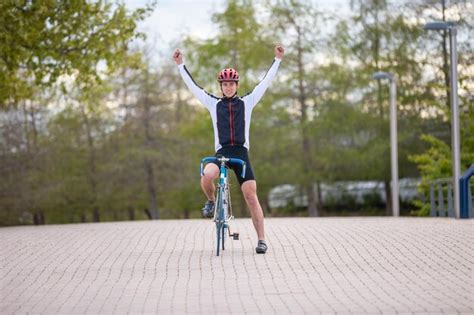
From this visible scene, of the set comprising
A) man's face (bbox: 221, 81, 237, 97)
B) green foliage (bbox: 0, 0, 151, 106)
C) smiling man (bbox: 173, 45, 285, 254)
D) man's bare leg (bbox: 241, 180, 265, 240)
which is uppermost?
green foliage (bbox: 0, 0, 151, 106)

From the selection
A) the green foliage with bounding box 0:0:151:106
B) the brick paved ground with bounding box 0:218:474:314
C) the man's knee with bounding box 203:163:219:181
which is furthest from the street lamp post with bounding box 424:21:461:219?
the man's knee with bounding box 203:163:219:181

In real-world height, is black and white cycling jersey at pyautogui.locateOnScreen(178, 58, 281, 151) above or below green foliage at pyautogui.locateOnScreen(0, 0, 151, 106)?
below

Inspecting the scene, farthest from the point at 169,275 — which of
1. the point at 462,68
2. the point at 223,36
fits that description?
the point at 223,36

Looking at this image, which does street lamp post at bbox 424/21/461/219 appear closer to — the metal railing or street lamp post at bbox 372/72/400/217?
the metal railing

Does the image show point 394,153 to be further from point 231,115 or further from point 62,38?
point 231,115

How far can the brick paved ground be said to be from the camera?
8.10m

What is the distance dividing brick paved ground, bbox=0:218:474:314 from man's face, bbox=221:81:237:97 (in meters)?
1.77

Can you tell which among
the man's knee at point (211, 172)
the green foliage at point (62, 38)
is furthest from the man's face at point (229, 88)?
the green foliage at point (62, 38)

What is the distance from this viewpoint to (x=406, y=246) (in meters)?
12.3

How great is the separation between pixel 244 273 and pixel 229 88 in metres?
2.22

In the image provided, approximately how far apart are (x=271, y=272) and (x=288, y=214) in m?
38.4

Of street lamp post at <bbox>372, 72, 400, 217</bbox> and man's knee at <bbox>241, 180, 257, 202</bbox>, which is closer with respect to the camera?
man's knee at <bbox>241, 180, 257, 202</bbox>

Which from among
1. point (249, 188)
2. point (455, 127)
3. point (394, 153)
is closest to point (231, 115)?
point (249, 188)

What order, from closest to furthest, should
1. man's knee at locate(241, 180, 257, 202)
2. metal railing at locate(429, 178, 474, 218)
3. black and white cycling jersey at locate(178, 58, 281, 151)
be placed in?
black and white cycling jersey at locate(178, 58, 281, 151) < man's knee at locate(241, 180, 257, 202) < metal railing at locate(429, 178, 474, 218)
